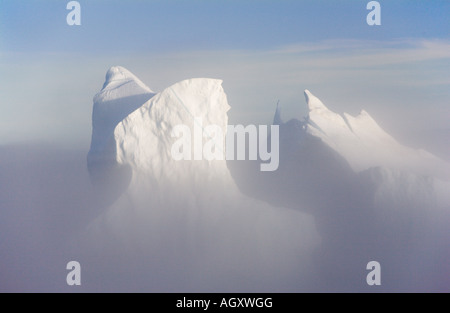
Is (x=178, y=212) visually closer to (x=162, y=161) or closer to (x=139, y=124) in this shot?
(x=162, y=161)

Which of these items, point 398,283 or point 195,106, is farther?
point 195,106

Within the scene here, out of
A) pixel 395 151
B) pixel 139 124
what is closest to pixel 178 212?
pixel 139 124

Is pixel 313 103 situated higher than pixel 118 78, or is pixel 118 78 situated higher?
pixel 118 78

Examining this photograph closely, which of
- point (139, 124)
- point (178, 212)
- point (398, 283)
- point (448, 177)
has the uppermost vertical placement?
point (139, 124)

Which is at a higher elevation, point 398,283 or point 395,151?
point 395,151

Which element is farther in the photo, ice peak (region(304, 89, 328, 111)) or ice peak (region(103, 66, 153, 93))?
ice peak (region(103, 66, 153, 93))

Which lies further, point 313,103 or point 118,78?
point 118,78

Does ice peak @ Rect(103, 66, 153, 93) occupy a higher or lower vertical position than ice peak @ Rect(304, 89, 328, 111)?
higher

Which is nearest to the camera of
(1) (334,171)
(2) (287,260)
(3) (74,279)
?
(3) (74,279)

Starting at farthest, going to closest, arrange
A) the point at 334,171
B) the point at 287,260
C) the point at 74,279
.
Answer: the point at 334,171
the point at 287,260
the point at 74,279

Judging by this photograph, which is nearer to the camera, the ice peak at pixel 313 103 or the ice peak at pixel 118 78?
the ice peak at pixel 313 103

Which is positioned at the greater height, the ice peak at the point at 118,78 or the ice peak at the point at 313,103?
the ice peak at the point at 118,78
